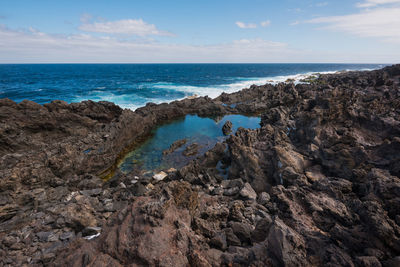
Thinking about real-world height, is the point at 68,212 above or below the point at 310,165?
below

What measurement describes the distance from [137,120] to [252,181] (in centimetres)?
1887

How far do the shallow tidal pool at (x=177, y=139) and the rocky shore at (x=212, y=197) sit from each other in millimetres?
1921

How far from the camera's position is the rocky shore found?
197 inches

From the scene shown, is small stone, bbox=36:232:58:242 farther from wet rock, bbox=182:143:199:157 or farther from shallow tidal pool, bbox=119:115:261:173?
wet rock, bbox=182:143:199:157

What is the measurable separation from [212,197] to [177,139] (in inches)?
618

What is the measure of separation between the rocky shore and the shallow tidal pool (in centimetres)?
192

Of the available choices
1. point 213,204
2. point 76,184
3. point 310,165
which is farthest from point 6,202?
point 310,165

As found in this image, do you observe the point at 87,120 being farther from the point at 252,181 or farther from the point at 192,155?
the point at 252,181

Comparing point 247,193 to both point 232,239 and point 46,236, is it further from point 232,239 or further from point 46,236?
point 46,236

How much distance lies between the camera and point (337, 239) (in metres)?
5.17

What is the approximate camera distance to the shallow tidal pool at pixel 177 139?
63.8ft

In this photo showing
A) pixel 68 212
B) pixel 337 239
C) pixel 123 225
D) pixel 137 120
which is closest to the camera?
pixel 337 239

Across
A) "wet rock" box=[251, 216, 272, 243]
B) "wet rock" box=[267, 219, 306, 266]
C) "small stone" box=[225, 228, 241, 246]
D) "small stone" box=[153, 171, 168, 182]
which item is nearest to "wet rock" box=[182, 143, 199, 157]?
"small stone" box=[153, 171, 168, 182]

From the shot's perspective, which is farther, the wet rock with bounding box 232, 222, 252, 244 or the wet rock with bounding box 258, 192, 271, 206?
the wet rock with bounding box 258, 192, 271, 206
